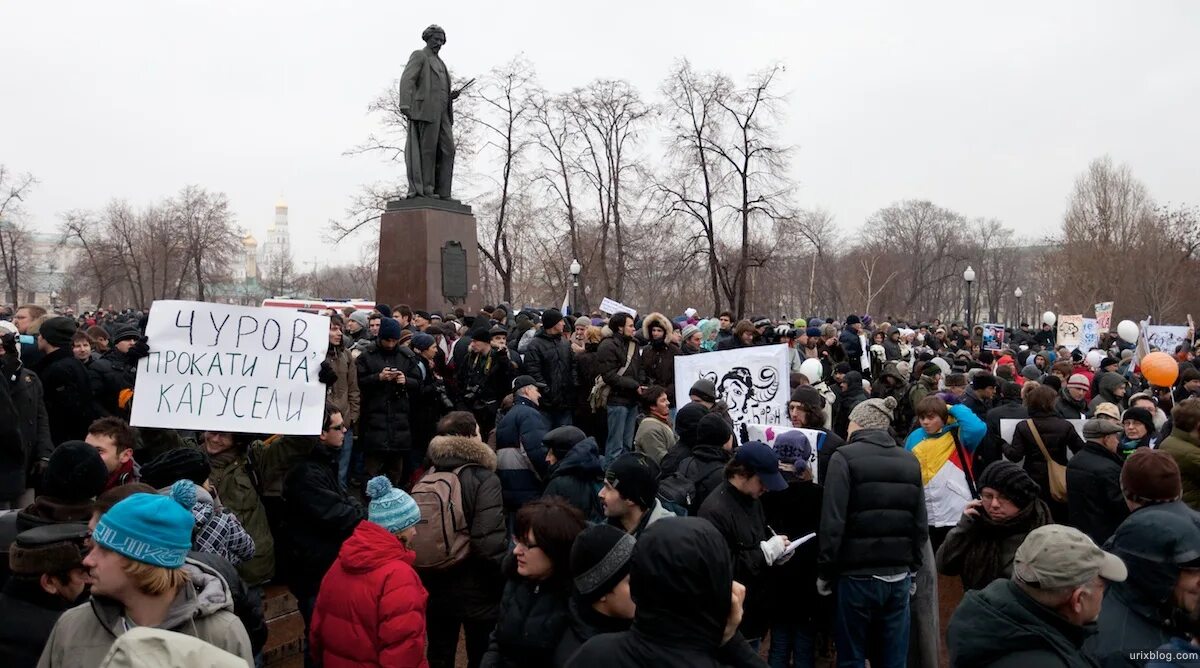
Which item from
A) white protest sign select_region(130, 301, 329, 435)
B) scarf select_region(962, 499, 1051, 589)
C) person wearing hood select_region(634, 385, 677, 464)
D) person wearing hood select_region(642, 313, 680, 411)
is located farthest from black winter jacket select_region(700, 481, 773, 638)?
person wearing hood select_region(642, 313, 680, 411)

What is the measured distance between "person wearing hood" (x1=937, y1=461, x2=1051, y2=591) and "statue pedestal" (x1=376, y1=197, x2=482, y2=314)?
12104 millimetres

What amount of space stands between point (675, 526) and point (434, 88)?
1459cm

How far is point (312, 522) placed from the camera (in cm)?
509

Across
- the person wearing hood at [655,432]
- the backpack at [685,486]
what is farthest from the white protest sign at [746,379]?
the backpack at [685,486]

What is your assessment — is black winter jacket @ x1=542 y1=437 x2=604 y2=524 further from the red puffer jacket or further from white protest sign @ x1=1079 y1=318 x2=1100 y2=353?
white protest sign @ x1=1079 y1=318 x2=1100 y2=353

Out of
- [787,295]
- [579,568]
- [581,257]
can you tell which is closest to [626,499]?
[579,568]

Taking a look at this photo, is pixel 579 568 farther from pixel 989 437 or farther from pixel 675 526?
pixel 989 437

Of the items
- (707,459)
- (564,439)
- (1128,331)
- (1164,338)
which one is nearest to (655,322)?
(707,459)

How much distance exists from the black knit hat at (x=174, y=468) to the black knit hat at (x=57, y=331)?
12.8ft

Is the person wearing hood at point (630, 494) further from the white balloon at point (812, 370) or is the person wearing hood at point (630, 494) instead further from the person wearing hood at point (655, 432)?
A: the white balloon at point (812, 370)

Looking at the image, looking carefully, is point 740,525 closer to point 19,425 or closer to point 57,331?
point 19,425

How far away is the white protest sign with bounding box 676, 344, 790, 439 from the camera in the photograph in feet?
27.1

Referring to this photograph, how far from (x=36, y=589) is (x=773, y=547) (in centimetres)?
326

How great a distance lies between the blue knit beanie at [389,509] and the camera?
13.9 ft
